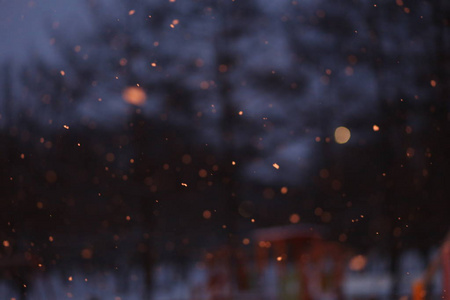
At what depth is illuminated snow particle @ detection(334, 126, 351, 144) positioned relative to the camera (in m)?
9.83

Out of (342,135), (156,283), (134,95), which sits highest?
(134,95)

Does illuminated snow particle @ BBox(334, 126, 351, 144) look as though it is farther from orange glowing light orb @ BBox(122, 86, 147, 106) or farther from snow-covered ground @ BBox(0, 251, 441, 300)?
orange glowing light orb @ BBox(122, 86, 147, 106)

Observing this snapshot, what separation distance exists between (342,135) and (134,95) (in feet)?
12.3

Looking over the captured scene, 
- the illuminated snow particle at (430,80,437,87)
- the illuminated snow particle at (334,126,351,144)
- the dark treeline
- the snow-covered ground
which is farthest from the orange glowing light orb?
the illuminated snow particle at (430,80,437,87)

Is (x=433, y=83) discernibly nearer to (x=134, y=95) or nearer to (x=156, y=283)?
(x=134, y=95)

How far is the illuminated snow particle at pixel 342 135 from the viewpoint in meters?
9.83

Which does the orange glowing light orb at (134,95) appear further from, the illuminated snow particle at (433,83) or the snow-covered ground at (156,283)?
the illuminated snow particle at (433,83)

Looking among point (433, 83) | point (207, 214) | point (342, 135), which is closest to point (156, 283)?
point (207, 214)

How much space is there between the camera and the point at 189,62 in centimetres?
914

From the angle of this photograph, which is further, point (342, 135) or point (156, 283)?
point (156, 283)

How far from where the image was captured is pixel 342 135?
403 inches

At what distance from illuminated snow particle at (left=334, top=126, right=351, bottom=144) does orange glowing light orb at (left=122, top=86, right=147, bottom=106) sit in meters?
3.45

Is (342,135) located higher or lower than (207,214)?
higher

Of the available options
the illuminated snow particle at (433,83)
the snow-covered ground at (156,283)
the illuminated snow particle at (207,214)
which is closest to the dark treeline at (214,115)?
the illuminated snow particle at (433,83)
